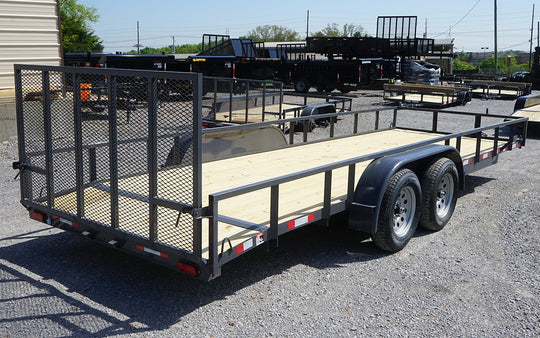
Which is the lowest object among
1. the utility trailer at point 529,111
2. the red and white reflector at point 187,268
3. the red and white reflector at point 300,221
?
the red and white reflector at point 187,268

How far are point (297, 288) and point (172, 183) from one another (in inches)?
58.0

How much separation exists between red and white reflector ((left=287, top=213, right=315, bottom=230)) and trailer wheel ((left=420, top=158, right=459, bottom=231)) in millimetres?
1739

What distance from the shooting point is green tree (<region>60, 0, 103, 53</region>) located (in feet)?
208

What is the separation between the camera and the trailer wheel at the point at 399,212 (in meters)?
5.47

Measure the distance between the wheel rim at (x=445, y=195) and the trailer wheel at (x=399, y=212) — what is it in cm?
65

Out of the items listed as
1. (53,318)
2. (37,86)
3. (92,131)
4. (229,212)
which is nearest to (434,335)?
(229,212)

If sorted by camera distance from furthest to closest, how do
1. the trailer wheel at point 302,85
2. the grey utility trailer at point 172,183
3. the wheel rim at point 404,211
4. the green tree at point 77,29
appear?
the green tree at point 77,29, the trailer wheel at point 302,85, the wheel rim at point 404,211, the grey utility trailer at point 172,183

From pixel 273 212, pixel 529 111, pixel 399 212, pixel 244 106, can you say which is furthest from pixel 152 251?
pixel 529 111

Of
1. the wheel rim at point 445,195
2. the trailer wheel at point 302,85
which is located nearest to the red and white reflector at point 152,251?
the wheel rim at point 445,195

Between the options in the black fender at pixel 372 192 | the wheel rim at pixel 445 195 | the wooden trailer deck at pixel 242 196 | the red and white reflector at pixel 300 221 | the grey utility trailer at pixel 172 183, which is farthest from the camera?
the wheel rim at pixel 445 195

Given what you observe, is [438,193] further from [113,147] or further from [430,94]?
[430,94]

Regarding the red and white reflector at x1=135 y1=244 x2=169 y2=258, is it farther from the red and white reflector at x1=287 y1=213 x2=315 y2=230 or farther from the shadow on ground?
the red and white reflector at x1=287 y1=213 x2=315 y2=230

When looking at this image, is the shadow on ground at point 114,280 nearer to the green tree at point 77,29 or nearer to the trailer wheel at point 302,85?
the trailer wheel at point 302,85

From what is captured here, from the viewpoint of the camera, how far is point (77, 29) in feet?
216
